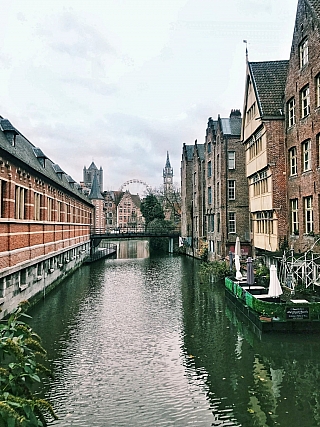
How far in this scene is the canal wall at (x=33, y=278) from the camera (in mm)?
15938

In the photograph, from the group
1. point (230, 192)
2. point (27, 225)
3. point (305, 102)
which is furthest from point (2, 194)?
point (230, 192)

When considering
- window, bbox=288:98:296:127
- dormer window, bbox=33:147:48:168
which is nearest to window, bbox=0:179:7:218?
dormer window, bbox=33:147:48:168

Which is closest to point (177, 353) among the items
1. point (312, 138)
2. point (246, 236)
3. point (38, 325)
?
point (38, 325)

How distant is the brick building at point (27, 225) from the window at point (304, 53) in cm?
1406

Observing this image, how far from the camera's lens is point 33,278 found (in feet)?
69.1

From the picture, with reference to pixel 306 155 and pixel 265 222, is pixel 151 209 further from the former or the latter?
pixel 306 155

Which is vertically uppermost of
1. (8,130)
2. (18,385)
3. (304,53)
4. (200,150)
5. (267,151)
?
(200,150)

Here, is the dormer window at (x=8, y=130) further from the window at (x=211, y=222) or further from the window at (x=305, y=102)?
the window at (x=211, y=222)

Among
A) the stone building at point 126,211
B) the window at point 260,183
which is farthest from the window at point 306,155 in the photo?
the stone building at point 126,211

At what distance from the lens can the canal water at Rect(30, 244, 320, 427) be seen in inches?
342

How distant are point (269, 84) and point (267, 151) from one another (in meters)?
4.67

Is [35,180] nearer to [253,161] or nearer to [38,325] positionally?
[38,325]

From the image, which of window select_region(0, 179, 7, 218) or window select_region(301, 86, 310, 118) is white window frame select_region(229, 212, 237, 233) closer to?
window select_region(301, 86, 310, 118)

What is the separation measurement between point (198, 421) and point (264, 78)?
69.7ft
